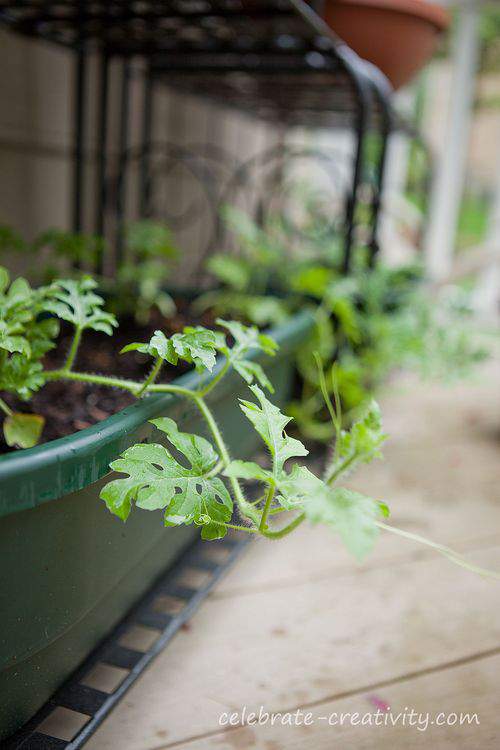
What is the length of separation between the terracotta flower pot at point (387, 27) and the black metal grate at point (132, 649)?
108 centimetres

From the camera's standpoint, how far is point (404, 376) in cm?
212

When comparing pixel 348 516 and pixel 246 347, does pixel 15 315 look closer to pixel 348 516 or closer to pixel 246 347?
pixel 246 347

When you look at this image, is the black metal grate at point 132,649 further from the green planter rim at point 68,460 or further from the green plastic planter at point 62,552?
the green planter rim at point 68,460

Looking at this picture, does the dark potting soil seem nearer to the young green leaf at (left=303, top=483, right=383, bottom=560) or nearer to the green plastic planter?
the green plastic planter

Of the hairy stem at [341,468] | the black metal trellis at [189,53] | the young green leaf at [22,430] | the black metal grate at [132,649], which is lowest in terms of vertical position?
the black metal grate at [132,649]

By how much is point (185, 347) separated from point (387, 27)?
3.66 feet

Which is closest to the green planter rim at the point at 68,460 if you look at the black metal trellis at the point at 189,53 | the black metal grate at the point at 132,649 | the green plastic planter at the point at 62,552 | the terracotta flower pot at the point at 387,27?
the green plastic planter at the point at 62,552

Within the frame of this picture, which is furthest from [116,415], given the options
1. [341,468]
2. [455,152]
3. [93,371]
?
[455,152]

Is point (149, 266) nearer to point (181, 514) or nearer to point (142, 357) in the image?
point (142, 357)

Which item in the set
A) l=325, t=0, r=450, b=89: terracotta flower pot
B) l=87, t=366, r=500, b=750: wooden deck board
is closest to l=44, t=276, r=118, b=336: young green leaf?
l=87, t=366, r=500, b=750: wooden deck board

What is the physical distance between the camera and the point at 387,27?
142cm

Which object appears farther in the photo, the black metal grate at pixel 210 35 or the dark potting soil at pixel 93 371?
the black metal grate at pixel 210 35

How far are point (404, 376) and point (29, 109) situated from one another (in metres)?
1.31

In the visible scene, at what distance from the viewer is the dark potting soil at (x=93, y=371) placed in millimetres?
915
